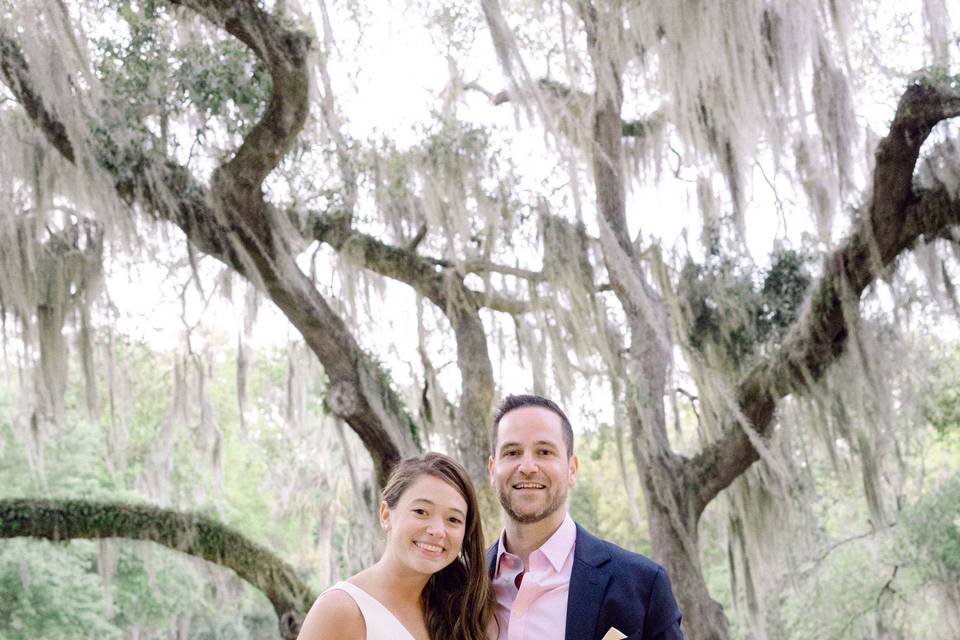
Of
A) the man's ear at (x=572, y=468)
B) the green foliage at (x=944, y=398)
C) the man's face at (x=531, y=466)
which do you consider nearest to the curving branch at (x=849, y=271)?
the green foliage at (x=944, y=398)

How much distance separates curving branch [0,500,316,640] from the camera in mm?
7938

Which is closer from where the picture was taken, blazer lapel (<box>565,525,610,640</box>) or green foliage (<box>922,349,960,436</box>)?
blazer lapel (<box>565,525,610,640</box>)

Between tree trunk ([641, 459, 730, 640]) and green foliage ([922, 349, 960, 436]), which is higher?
green foliage ([922, 349, 960, 436])

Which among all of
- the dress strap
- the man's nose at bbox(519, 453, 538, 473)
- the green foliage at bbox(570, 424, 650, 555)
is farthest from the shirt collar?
the green foliage at bbox(570, 424, 650, 555)

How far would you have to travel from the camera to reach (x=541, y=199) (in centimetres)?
796

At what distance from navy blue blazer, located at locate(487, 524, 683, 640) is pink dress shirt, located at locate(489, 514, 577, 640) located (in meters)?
0.04

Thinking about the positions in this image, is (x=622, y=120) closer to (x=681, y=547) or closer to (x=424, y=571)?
(x=681, y=547)

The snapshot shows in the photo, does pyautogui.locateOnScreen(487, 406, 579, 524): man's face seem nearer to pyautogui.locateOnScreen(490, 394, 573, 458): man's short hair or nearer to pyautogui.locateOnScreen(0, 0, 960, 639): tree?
pyautogui.locateOnScreen(490, 394, 573, 458): man's short hair

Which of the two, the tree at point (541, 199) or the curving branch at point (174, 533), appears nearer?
the tree at point (541, 199)

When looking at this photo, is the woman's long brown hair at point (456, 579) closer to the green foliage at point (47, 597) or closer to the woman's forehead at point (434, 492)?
the woman's forehead at point (434, 492)

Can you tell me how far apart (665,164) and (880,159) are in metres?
3.05

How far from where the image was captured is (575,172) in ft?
24.5

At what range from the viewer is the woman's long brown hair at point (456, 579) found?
2.36 metres

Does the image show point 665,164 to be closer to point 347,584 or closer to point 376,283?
point 376,283
